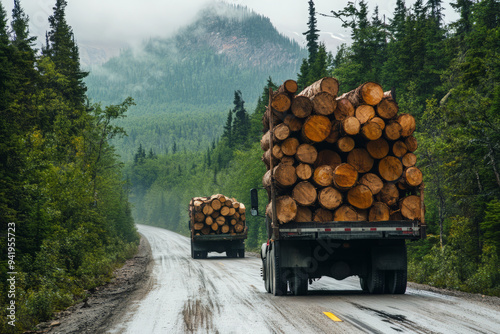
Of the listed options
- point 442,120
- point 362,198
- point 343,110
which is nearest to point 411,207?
point 362,198

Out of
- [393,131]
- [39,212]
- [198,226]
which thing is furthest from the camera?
[198,226]

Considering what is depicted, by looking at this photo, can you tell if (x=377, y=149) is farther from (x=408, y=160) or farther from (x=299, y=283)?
(x=299, y=283)

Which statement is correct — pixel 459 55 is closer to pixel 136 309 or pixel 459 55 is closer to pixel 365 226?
pixel 365 226

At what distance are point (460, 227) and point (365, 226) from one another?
13719 millimetres

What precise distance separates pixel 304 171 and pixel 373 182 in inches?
58.5

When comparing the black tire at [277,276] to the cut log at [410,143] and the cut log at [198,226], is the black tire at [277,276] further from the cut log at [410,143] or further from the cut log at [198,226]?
the cut log at [198,226]

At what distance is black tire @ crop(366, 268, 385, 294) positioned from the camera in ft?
35.9

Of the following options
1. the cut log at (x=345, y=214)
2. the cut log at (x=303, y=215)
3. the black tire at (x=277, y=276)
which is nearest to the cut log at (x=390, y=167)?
the cut log at (x=345, y=214)

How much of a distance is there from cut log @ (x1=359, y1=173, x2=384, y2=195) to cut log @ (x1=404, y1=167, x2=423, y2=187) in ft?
1.82

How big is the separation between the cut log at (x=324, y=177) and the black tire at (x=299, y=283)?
6.91 feet

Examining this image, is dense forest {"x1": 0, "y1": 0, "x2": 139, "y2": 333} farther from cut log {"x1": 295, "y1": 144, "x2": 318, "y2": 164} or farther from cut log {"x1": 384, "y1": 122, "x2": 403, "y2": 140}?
cut log {"x1": 384, "y1": 122, "x2": 403, "y2": 140}

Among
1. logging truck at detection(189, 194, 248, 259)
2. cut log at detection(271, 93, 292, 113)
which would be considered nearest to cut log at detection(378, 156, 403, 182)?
cut log at detection(271, 93, 292, 113)

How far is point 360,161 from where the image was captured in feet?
34.7

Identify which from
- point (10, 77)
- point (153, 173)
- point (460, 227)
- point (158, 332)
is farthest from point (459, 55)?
point (153, 173)
